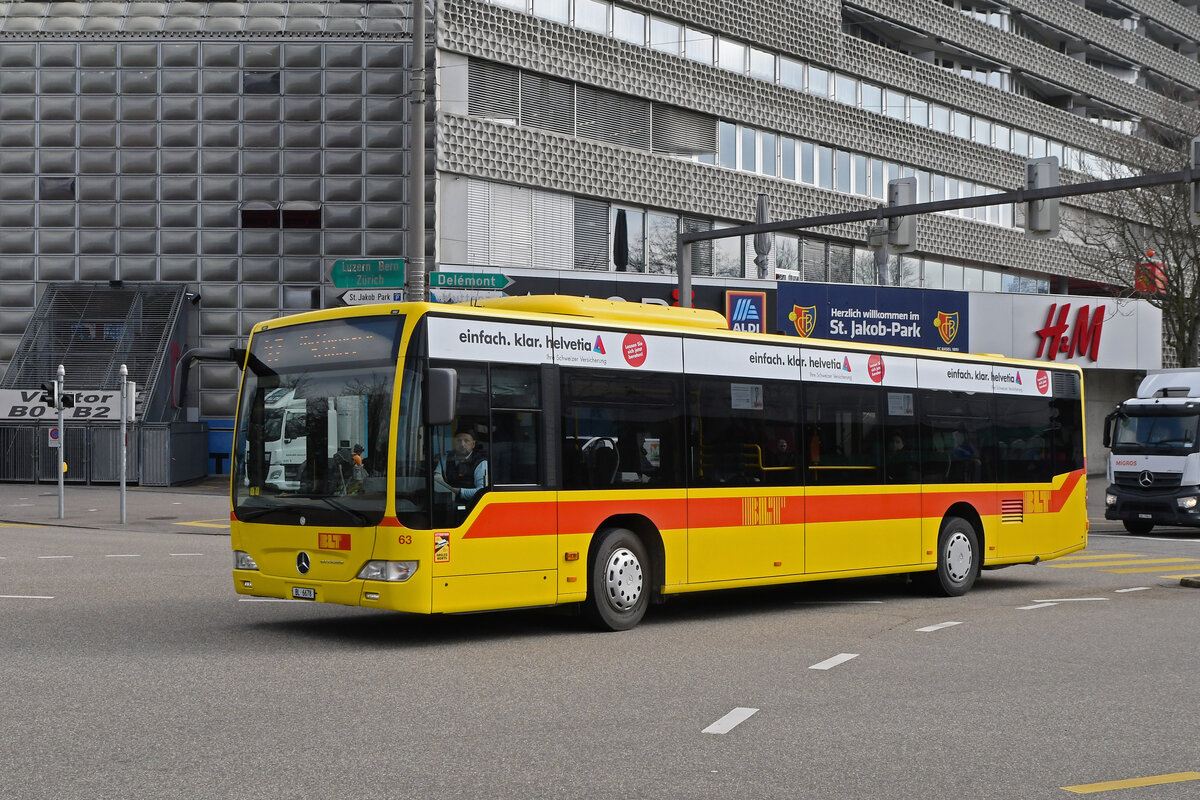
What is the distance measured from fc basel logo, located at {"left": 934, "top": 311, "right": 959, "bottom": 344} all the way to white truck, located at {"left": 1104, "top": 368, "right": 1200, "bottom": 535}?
1479 cm

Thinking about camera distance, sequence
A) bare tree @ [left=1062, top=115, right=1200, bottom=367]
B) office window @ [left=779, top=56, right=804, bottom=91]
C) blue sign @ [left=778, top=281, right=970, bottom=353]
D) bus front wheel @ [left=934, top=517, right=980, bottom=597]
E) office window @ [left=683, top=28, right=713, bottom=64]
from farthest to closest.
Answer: office window @ [left=779, top=56, right=804, bottom=91]
bare tree @ [left=1062, top=115, right=1200, bottom=367]
office window @ [left=683, top=28, right=713, bottom=64]
blue sign @ [left=778, top=281, right=970, bottom=353]
bus front wheel @ [left=934, top=517, right=980, bottom=597]

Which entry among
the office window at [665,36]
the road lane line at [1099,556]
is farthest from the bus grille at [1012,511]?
the office window at [665,36]

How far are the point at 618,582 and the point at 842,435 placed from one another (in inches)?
141

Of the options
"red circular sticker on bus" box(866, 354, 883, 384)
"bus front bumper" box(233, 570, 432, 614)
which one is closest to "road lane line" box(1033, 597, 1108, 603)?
"red circular sticker on bus" box(866, 354, 883, 384)

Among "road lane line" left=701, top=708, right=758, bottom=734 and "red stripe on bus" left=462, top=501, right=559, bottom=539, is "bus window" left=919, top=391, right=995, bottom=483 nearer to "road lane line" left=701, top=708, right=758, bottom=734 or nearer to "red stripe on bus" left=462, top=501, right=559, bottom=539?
"red stripe on bus" left=462, top=501, right=559, bottom=539

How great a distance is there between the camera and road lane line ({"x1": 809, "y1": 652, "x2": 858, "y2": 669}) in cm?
1029

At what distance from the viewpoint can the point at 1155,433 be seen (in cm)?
2800

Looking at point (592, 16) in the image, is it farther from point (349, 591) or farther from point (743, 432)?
point (349, 591)

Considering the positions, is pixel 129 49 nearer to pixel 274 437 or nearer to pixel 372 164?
pixel 372 164

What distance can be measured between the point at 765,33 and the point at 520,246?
40.8 ft

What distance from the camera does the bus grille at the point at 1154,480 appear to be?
1078 inches

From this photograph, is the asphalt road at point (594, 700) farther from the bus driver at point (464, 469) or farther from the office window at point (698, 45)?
the office window at point (698, 45)

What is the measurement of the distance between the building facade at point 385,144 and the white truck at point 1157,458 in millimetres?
13280

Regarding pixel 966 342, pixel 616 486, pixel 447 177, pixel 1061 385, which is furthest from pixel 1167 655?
pixel 966 342
